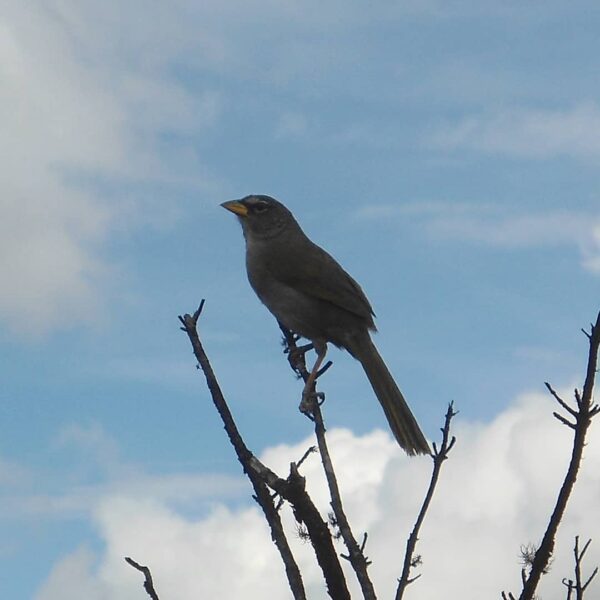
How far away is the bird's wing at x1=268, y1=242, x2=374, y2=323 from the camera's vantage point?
28.3ft

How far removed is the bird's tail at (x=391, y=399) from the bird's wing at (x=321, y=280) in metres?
0.32

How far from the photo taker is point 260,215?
372 inches

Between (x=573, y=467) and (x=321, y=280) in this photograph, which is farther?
(x=321, y=280)

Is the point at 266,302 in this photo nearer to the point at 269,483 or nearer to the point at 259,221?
the point at 259,221

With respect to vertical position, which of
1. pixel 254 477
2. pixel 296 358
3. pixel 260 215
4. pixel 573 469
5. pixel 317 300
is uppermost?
pixel 260 215

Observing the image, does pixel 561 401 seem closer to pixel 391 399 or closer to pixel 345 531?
pixel 345 531

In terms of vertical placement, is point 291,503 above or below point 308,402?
below

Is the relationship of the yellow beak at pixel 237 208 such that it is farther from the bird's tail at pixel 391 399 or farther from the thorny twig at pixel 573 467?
the thorny twig at pixel 573 467

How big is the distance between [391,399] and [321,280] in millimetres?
1290

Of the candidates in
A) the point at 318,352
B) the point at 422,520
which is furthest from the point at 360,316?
the point at 422,520

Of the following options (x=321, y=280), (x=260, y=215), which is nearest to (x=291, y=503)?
(x=321, y=280)

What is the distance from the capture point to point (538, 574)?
3535 mm

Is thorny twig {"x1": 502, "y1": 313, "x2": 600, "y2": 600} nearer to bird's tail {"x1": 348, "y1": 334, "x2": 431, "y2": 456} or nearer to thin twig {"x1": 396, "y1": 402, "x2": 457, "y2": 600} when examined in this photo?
thin twig {"x1": 396, "y1": 402, "x2": 457, "y2": 600}

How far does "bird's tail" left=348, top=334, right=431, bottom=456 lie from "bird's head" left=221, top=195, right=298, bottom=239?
1.50 m
